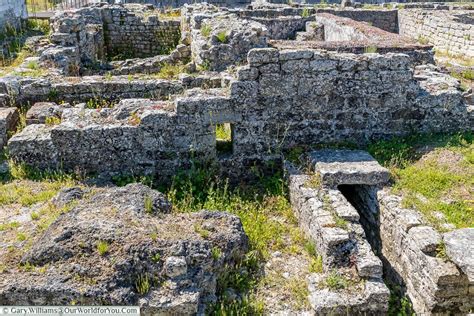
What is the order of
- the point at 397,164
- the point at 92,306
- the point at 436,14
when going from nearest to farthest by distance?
the point at 92,306, the point at 397,164, the point at 436,14

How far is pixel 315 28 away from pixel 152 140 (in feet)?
34.7

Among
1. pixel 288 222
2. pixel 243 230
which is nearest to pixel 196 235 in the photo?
pixel 243 230

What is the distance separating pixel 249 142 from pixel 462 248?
384 cm

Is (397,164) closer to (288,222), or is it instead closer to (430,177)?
(430,177)

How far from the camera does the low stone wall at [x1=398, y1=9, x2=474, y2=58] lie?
1697 centimetres

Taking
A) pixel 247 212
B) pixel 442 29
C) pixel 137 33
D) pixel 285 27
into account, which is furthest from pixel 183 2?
pixel 247 212

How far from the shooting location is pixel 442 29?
18.4 m

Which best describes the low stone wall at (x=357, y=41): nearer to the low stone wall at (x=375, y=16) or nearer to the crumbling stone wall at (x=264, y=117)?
the crumbling stone wall at (x=264, y=117)

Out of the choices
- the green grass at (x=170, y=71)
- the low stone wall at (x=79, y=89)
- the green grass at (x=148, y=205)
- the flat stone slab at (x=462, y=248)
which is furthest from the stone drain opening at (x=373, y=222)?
the green grass at (x=170, y=71)

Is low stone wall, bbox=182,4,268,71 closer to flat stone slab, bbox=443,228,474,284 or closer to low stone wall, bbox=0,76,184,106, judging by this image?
low stone wall, bbox=0,76,184,106

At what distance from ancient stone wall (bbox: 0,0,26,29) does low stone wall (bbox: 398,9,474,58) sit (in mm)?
14787

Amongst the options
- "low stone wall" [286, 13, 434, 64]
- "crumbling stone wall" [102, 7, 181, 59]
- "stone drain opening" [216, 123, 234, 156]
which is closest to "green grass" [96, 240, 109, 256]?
"stone drain opening" [216, 123, 234, 156]

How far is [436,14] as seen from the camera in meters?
19.6

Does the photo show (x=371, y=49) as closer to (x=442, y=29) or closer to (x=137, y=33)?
(x=137, y=33)
